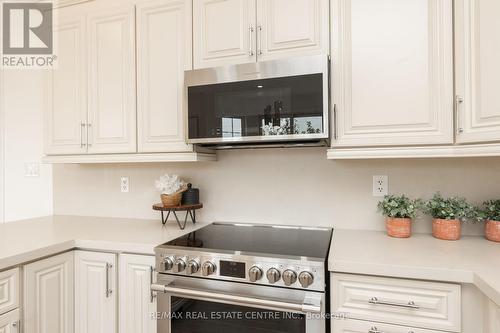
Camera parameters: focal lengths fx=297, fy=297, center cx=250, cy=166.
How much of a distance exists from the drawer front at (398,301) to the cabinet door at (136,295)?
853 mm

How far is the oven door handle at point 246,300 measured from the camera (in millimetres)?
1130

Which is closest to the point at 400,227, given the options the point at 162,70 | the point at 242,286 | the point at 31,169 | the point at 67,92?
the point at 242,286

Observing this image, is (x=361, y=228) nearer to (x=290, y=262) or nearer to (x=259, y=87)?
(x=290, y=262)

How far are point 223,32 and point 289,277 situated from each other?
1287 mm

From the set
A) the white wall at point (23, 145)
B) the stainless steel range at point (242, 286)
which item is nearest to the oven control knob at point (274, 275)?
the stainless steel range at point (242, 286)

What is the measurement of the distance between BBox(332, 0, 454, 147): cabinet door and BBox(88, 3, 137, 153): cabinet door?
47.2 inches

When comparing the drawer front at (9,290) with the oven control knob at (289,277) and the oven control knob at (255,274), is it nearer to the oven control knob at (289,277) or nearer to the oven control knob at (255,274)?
the oven control knob at (255,274)

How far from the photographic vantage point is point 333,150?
1446 millimetres

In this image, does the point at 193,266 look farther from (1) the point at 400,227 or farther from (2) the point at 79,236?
(1) the point at 400,227

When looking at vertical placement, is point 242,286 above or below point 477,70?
below

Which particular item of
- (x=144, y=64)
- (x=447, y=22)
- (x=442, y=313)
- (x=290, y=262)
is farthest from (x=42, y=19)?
(x=442, y=313)

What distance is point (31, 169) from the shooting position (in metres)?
2.35

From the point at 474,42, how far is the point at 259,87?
0.91 metres

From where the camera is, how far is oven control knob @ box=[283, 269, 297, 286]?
118 centimetres
